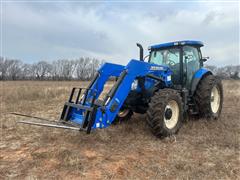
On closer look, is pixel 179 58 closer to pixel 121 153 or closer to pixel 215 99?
pixel 215 99

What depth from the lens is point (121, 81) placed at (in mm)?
4910

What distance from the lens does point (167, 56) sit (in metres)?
6.84

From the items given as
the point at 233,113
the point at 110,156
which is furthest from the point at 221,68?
the point at 110,156

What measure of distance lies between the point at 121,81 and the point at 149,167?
177 cm

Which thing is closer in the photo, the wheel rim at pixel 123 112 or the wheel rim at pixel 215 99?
the wheel rim at pixel 123 112

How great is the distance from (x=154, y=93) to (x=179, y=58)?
52.2 inches

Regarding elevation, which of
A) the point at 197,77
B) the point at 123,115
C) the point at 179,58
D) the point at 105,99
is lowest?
the point at 123,115

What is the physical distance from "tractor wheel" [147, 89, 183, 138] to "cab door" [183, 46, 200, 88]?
1.30m

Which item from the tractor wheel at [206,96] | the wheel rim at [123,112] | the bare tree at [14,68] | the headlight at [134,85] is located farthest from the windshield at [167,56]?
the bare tree at [14,68]

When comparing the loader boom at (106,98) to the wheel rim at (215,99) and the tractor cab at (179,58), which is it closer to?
the tractor cab at (179,58)

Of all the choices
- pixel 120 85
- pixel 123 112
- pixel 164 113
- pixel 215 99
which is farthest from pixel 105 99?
pixel 215 99

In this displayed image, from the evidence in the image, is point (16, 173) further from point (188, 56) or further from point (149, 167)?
A: point (188, 56)

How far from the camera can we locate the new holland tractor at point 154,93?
4.74 m

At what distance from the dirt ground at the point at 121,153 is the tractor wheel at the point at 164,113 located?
8.7 inches
